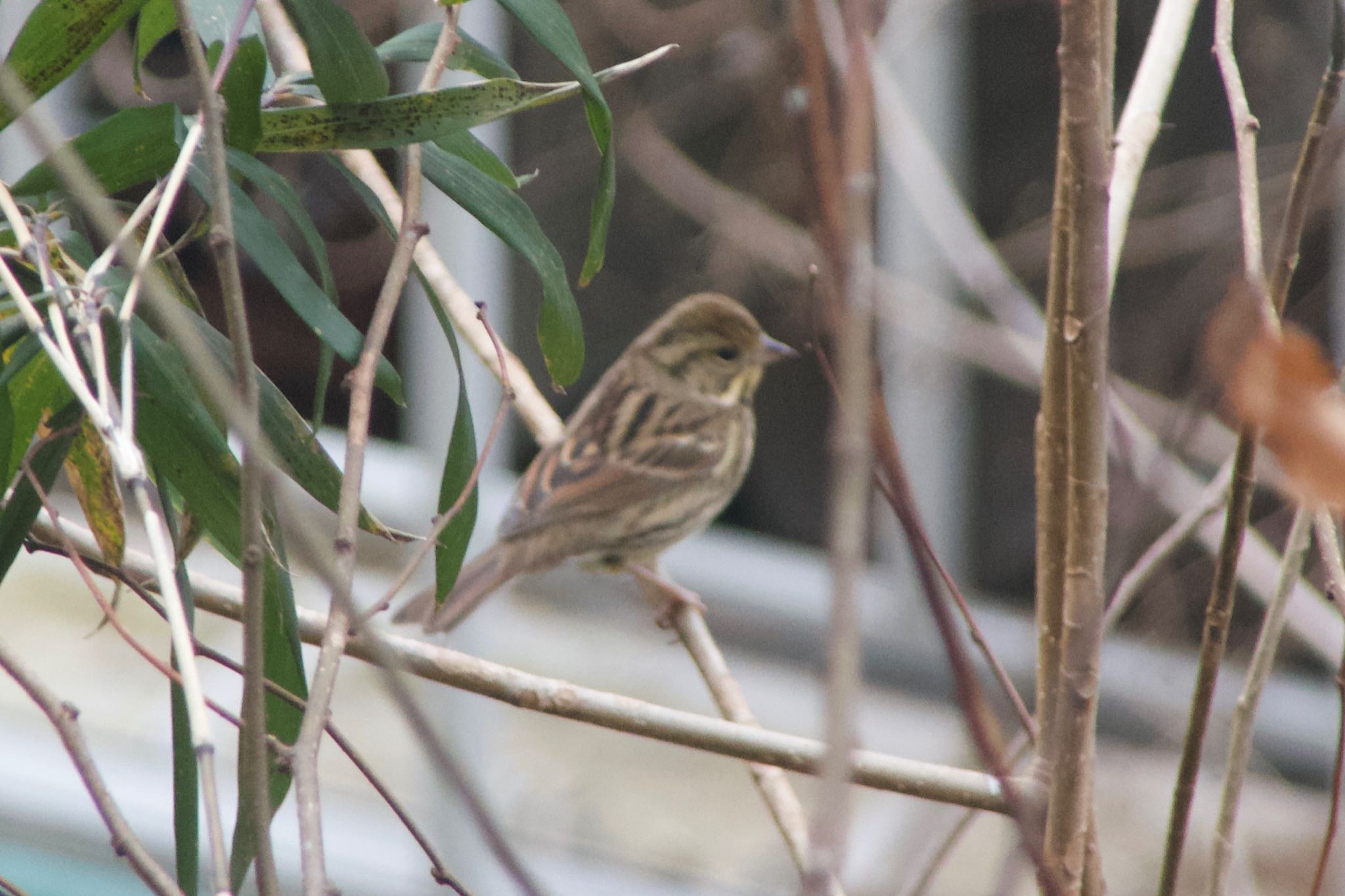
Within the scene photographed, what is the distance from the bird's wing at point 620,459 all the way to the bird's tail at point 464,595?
0.09 metres

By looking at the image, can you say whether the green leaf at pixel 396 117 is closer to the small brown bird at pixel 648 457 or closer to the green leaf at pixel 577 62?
the green leaf at pixel 577 62

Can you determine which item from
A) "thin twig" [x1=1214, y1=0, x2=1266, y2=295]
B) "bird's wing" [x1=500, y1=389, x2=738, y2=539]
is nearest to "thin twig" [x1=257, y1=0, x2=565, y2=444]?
"bird's wing" [x1=500, y1=389, x2=738, y2=539]

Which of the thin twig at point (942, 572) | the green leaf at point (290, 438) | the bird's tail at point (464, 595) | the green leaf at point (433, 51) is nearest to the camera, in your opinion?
the thin twig at point (942, 572)

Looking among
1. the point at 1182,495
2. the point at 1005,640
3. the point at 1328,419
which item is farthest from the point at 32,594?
the point at 1328,419

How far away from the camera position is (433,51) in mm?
1551

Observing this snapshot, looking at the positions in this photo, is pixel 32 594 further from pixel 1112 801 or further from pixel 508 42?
pixel 1112 801

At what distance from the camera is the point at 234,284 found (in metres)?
0.92

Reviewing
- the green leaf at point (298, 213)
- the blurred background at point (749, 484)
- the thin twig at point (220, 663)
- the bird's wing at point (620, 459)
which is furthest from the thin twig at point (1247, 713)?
the blurred background at point (749, 484)

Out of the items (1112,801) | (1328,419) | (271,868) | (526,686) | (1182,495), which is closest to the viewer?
(1328,419)

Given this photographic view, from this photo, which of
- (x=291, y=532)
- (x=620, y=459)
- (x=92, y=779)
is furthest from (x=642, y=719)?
(x=620, y=459)

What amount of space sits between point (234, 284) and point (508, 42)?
453 cm

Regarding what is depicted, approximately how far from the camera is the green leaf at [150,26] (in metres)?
1.50

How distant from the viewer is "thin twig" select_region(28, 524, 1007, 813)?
1472 mm

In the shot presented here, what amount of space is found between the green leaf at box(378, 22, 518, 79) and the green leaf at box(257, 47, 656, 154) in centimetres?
16
